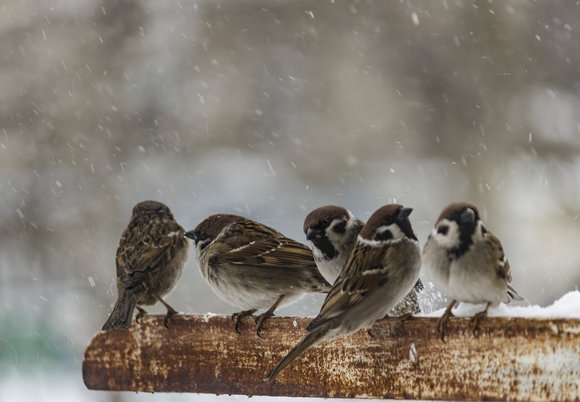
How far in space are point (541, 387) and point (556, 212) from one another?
485 cm

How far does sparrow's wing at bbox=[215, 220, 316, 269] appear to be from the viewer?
357 centimetres

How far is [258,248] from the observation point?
12.2 feet

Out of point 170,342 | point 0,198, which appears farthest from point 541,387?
point 0,198

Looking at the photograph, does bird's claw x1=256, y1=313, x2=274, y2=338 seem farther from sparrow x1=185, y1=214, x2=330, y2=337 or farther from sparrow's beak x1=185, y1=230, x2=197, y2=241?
sparrow's beak x1=185, y1=230, x2=197, y2=241

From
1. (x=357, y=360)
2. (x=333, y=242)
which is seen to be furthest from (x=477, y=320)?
(x=333, y=242)

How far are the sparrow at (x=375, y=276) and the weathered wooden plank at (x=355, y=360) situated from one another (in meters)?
0.14

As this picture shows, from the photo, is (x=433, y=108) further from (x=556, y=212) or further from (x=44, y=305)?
(x=44, y=305)

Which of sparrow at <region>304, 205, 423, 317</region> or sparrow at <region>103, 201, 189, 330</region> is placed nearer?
sparrow at <region>304, 205, 423, 317</region>

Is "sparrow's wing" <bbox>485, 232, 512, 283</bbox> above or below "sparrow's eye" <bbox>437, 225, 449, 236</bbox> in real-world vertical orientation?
below

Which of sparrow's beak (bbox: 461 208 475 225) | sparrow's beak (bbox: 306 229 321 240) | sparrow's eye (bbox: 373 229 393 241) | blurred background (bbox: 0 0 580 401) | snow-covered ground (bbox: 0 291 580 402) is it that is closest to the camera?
sparrow's beak (bbox: 461 208 475 225)

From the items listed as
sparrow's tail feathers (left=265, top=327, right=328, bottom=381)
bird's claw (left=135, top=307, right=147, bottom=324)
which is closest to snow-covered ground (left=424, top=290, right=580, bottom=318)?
sparrow's tail feathers (left=265, top=327, right=328, bottom=381)

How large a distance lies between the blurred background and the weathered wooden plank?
155 inches

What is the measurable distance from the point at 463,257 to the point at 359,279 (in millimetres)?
345

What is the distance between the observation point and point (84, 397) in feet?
24.4
